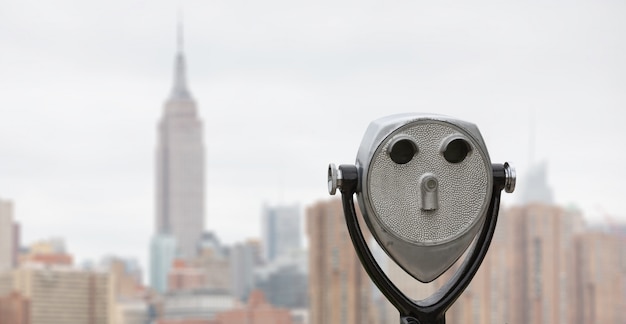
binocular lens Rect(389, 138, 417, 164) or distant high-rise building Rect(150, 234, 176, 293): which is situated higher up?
binocular lens Rect(389, 138, 417, 164)

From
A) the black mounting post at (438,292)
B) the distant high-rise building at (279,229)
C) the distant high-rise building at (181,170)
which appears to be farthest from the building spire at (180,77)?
the black mounting post at (438,292)

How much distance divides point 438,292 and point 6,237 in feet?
110

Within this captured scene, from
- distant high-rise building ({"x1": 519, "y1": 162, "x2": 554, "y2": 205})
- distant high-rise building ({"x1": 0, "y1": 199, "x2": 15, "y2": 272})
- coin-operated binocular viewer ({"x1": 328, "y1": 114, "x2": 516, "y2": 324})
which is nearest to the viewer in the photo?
coin-operated binocular viewer ({"x1": 328, "y1": 114, "x2": 516, "y2": 324})

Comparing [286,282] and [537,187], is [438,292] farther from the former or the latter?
[286,282]

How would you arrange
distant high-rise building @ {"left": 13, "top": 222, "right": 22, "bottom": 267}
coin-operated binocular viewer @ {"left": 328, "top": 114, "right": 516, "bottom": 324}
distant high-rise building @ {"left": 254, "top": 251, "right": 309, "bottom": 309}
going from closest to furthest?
coin-operated binocular viewer @ {"left": 328, "top": 114, "right": 516, "bottom": 324}, distant high-rise building @ {"left": 13, "top": 222, "right": 22, "bottom": 267}, distant high-rise building @ {"left": 254, "top": 251, "right": 309, "bottom": 309}

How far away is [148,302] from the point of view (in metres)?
36.4

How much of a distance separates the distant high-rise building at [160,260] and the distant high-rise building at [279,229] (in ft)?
13.2

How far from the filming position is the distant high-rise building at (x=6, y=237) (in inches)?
1296

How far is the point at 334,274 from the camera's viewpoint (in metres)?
26.0

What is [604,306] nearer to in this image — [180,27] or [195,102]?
[180,27]

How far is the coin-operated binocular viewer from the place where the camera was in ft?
3.05

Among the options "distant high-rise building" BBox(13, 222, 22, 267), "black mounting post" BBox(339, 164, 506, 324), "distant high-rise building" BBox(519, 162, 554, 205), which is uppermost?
"distant high-rise building" BBox(519, 162, 554, 205)

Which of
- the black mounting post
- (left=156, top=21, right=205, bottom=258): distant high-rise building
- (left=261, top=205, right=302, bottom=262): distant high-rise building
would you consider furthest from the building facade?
the black mounting post

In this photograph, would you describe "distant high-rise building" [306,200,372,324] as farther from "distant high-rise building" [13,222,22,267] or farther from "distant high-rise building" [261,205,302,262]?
"distant high-rise building" [261,205,302,262]
